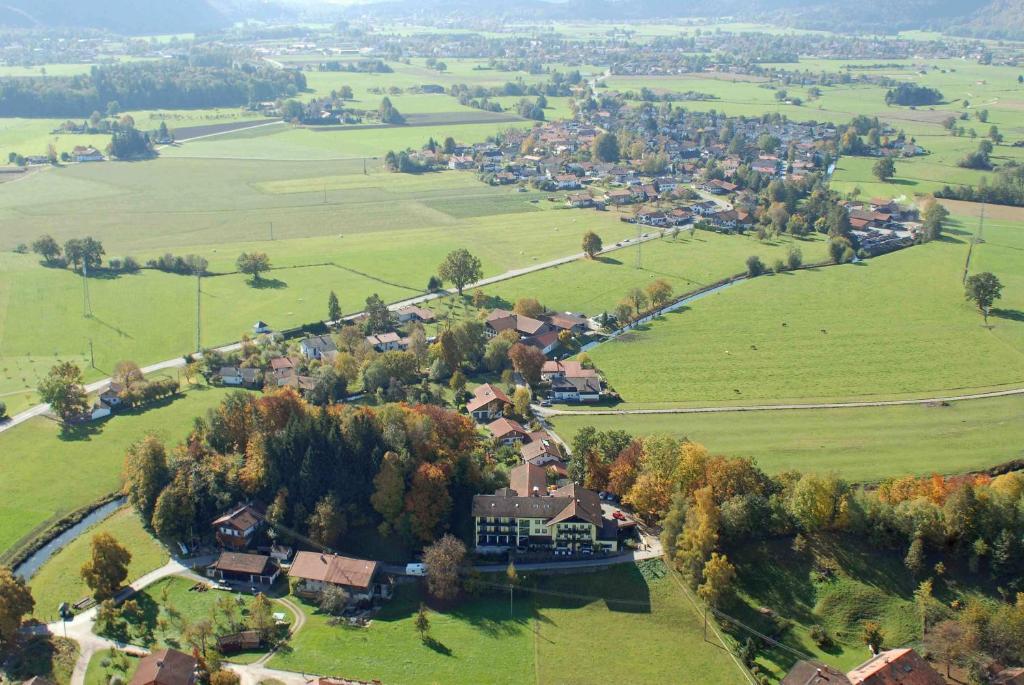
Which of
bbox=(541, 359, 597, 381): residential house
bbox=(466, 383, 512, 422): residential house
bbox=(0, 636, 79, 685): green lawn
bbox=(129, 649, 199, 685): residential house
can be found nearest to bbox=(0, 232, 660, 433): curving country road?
bbox=(541, 359, 597, 381): residential house

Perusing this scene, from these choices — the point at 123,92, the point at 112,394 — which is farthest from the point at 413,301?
the point at 123,92

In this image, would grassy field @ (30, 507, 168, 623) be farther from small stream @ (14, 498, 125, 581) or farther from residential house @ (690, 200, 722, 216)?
residential house @ (690, 200, 722, 216)

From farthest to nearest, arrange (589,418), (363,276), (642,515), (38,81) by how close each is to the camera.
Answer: (38,81) → (363,276) → (589,418) → (642,515)

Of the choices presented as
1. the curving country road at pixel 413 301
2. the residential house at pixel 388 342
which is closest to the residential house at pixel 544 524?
the residential house at pixel 388 342

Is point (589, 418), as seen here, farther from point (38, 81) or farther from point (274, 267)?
point (38, 81)

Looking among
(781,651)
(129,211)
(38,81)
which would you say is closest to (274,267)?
(129,211)

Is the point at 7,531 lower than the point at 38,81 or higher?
lower
